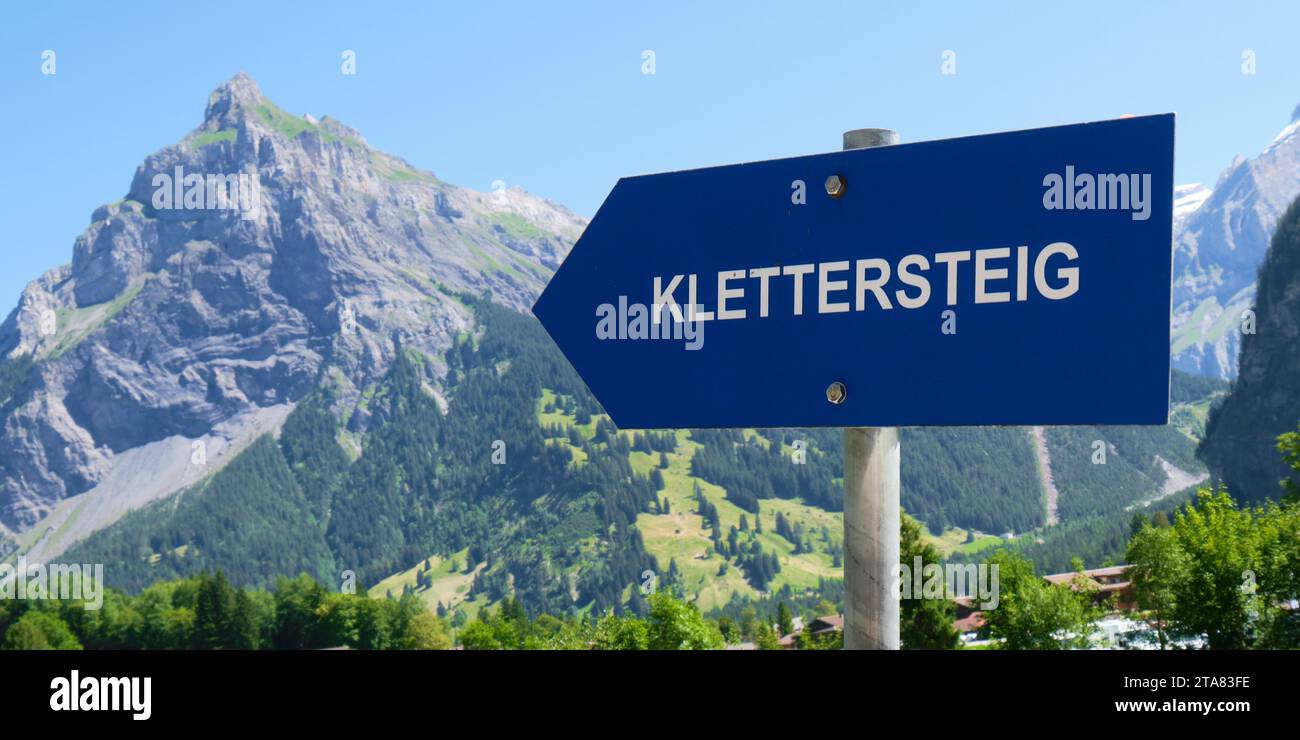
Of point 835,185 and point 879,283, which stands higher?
point 835,185

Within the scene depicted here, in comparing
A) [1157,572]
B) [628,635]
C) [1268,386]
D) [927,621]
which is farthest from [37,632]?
[1268,386]

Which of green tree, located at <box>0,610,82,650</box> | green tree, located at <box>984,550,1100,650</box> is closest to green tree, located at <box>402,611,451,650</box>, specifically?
green tree, located at <box>0,610,82,650</box>

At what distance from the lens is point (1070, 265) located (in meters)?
3.38

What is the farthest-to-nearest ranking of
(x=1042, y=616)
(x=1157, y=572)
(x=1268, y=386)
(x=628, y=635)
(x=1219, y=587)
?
(x=1268, y=386)
(x=628, y=635)
(x=1042, y=616)
(x=1157, y=572)
(x=1219, y=587)

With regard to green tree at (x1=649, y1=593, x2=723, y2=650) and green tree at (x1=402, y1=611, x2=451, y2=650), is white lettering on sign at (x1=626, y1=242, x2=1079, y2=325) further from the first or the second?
green tree at (x1=402, y1=611, x2=451, y2=650)

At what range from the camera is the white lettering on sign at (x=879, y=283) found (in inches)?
135

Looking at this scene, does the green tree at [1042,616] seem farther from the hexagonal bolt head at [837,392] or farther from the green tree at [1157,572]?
the hexagonal bolt head at [837,392]

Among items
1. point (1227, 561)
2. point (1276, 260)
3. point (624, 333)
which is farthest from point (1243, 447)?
point (624, 333)

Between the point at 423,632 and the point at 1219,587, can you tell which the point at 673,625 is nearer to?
the point at 1219,587

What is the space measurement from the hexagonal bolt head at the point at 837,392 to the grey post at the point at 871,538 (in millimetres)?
15

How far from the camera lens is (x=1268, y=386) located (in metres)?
180

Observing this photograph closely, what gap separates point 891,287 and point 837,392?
372mm
